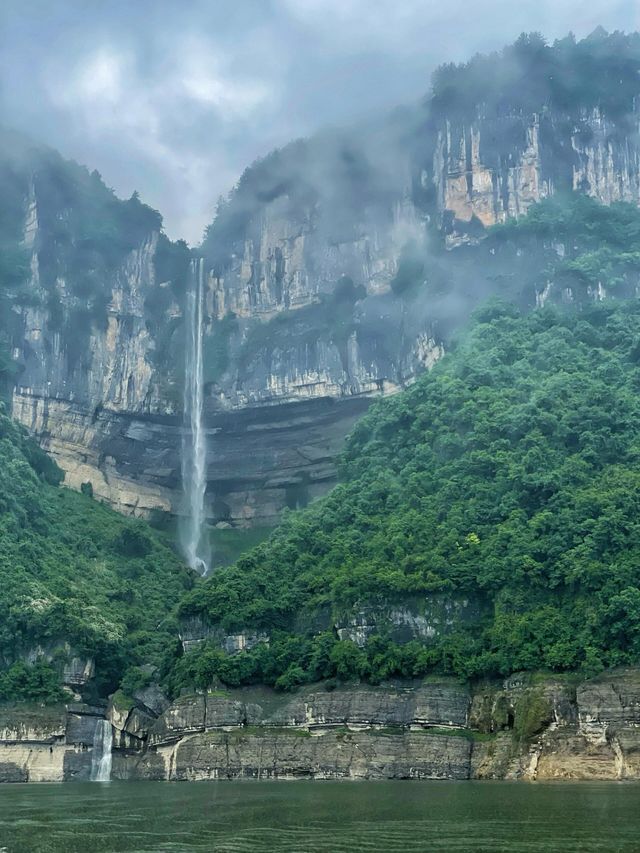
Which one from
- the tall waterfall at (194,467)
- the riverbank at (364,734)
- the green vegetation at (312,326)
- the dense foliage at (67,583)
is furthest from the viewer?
the tall waterfall at (194,467)

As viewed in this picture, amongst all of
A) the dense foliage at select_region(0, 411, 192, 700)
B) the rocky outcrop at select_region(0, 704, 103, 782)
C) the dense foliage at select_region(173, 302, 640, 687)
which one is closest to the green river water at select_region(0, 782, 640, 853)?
the dense foliage at select_region(173, 302, 640, 687)

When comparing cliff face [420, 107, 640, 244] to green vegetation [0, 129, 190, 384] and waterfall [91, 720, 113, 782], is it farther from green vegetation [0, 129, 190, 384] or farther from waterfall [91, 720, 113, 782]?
waterfall [91, 720, 113, 782]

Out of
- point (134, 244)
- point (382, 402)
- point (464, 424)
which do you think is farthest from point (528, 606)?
point (134, 244)

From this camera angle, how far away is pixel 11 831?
3055 centimetres

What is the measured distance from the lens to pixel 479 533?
6125cm

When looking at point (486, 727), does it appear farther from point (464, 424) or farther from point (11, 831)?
point (11, 831)

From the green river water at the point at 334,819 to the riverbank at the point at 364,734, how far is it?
3.69 metres

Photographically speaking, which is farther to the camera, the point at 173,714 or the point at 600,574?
the point at 173,714

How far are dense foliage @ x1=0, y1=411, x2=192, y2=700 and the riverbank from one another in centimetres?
335

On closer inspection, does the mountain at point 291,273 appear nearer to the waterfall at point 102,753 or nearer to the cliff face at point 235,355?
the cliff face at point 235,355

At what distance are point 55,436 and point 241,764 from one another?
4278 centimetres

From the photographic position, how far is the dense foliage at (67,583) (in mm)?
63250

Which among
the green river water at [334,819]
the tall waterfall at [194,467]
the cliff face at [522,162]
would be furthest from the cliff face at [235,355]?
the green river water at [334,819]

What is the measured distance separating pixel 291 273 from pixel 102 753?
4485 cm
